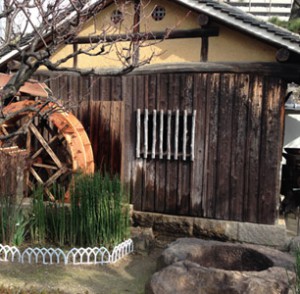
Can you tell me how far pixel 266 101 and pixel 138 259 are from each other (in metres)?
3.13

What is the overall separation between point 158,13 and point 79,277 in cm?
447

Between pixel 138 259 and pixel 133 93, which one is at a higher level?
pixel 133 93

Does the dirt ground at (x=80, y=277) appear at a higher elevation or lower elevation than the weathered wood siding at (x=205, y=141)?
lower

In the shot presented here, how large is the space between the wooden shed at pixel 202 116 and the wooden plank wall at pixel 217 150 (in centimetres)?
2

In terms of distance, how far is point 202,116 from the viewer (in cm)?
658

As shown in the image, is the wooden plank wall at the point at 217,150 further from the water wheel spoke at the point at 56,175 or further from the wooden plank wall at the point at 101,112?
the water wheel spoke at the point at 56,175

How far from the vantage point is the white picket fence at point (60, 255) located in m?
5.32

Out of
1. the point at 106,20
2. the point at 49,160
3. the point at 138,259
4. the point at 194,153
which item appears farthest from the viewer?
the point at 49,160

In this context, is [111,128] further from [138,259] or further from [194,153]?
[138,259]

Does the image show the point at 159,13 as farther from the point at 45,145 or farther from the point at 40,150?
the point at 40,150

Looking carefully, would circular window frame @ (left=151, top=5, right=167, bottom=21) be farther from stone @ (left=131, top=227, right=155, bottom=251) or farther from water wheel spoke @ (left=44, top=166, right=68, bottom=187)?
stone @ (left=131, top=227, right=155, bottom=251)

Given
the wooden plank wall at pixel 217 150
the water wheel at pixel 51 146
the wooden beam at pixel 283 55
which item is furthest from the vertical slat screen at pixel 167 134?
the wooden beam at pixel 283 55

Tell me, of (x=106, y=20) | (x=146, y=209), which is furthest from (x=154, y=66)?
(x=146, y=209)

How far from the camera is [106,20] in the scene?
711 cm
